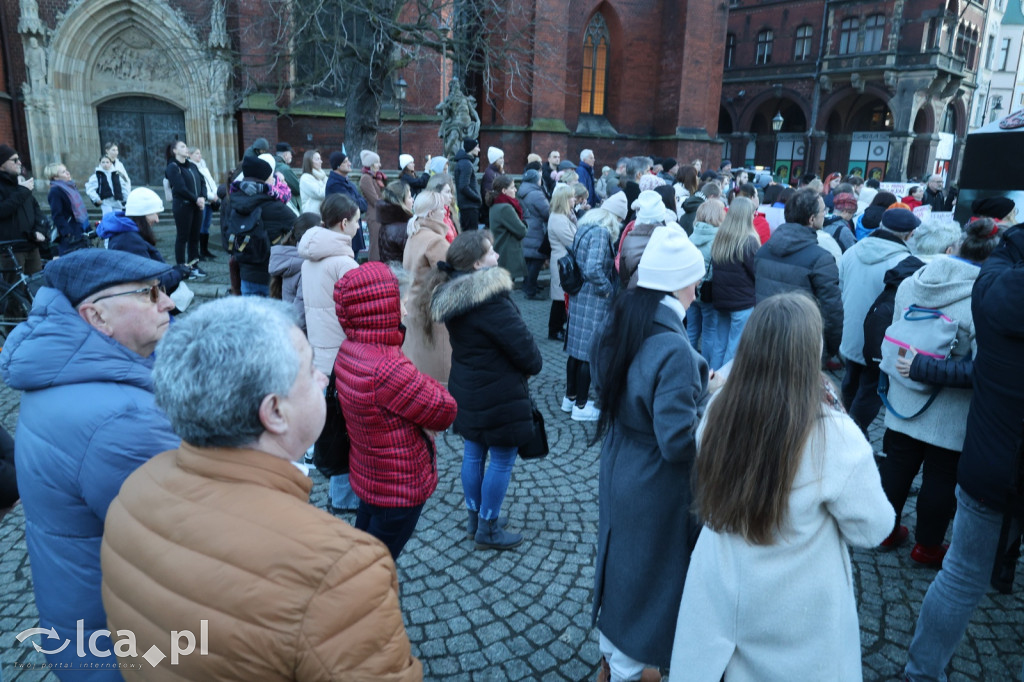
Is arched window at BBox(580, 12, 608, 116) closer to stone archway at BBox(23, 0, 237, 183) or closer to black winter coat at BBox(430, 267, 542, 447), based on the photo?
stone archway at BBox(23, 0, 237, 183)

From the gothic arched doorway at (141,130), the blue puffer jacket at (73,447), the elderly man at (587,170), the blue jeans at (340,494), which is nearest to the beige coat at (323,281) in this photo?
the blue jeans at (340,494)

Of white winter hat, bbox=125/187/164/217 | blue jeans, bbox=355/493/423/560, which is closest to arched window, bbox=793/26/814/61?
white winter hat, bbox=125/187/164/217

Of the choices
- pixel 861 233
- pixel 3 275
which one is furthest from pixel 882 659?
pixel 3 275

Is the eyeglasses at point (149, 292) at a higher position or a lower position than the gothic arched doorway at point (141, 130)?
lower

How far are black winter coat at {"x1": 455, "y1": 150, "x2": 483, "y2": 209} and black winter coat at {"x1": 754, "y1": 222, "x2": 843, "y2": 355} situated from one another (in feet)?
20.0

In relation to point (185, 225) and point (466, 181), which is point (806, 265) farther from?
point (185, 225)

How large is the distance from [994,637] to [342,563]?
349 cm

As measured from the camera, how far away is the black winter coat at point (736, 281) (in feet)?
18.8

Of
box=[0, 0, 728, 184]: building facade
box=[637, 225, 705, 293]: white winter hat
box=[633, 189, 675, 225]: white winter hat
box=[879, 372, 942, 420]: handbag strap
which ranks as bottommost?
box=[879, 372, 942, 420]: handbag strap

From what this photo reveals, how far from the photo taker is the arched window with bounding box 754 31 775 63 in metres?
40.1

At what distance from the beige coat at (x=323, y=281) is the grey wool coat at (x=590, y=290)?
6.56ft

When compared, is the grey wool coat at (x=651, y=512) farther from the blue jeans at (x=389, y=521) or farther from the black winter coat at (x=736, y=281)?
the black winter coat at (x=736, y=281)

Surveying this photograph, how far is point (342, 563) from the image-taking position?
1.20 meters

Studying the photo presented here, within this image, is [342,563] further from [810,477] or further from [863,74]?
[863,74]
